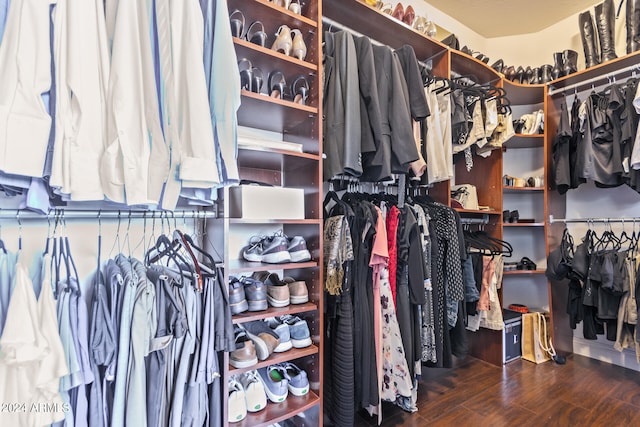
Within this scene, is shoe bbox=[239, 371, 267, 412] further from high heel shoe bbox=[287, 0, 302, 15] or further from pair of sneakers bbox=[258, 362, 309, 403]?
high heel shoe bbox=[287, 0, 302, 15]

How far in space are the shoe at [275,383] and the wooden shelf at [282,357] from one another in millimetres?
112

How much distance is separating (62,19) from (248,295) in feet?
3.47

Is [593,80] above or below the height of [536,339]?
above

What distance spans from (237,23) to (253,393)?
4.98 feet

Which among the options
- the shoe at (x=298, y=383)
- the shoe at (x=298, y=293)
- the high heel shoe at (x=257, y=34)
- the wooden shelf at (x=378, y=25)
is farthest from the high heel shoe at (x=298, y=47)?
the shoe at (x=298, y=383)

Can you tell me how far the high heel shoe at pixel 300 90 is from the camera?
136 cm

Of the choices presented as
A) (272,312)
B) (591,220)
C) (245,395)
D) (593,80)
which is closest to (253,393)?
(245,395)

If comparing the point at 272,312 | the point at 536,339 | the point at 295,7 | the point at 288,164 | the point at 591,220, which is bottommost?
the point at 536,339

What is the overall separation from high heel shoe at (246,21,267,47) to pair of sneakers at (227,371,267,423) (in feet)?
4.66

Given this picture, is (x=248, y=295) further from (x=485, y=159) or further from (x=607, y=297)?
(x=607, y=297)

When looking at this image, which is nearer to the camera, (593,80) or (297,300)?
→ (297,300)

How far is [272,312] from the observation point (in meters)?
1.21

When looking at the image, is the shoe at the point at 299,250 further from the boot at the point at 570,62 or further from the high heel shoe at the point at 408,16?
the boot at the point at 570,62

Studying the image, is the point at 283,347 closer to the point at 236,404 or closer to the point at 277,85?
the point at 236,404
